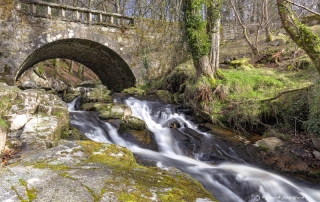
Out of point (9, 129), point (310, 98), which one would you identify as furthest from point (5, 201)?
point (310, 98)

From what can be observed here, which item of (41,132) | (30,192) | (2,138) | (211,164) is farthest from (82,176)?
(211,164)

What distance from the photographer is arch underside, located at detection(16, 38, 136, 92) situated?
36.6 ft

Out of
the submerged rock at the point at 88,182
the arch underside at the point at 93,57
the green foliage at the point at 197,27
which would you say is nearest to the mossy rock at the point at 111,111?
the green foliage at the point at 197,27

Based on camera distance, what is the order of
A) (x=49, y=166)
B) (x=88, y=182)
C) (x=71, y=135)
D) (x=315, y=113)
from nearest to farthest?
(x=88, y=182)
(x=49, y=166)
(x=71, y=135)
(x=315, y=113)

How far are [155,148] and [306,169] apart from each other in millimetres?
3013

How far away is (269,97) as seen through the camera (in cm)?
684

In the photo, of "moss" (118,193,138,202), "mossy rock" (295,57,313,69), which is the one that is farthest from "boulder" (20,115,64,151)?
"mossy rock" (295,57,313,69)

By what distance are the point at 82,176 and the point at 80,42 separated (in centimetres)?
982

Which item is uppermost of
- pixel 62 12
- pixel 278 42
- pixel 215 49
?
pixel 62 12

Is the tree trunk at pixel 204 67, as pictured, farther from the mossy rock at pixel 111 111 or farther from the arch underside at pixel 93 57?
the arch underside at pixel 93 57

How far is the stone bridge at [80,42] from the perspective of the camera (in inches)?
377

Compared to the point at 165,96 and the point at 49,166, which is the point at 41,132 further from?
the point at 165,96

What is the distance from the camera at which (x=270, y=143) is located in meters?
5.62

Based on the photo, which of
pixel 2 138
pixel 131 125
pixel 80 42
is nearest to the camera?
pixel 2 138
